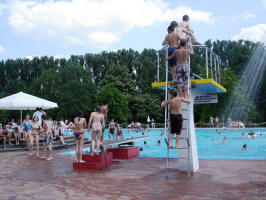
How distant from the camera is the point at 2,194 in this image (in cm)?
602

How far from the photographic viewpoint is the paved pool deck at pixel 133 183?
19.1ft

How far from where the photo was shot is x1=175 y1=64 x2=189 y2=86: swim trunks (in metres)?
7.75

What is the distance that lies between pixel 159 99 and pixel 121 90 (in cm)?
647

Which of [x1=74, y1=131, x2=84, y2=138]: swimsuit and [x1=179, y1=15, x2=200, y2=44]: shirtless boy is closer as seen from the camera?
[x1=179, y1=15, x2=200, y2=44]: shirtless boy

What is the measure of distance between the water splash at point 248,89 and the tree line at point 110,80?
1.02 m

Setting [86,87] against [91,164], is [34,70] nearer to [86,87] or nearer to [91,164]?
[86,87]

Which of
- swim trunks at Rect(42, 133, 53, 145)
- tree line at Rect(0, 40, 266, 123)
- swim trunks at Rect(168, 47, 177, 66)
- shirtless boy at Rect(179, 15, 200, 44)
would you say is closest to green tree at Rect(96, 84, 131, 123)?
tree line at Rect(0, 40, 266, 123)

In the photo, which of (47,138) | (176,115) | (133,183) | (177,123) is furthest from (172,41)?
(47,138)

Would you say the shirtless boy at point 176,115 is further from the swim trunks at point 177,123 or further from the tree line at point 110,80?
the tree line at point 110,80

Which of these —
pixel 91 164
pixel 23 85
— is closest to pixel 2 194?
pixel 91 164

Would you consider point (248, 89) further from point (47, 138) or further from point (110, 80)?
point (47, 138)

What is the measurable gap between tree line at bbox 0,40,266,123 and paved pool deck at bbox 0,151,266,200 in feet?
108

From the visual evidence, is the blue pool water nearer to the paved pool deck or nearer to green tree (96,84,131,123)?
the paved pool deck

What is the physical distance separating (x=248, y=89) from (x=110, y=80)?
21890 millimetres
